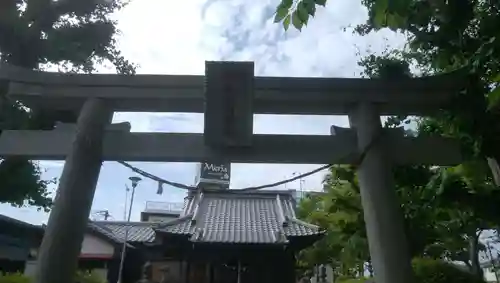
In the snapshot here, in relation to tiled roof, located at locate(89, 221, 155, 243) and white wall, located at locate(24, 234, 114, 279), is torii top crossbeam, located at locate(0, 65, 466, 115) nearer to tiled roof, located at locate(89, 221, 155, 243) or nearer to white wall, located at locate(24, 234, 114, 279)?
tiled roof, located at locate(89, 221, 155, 243)

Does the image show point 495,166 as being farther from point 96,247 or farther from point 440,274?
point 96,247

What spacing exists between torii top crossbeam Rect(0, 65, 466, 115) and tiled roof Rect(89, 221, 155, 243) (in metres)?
13.0

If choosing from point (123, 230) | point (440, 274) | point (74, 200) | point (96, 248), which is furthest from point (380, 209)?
point (123, 230)

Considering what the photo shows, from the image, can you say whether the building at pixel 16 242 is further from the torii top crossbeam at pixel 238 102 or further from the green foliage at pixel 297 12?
the green foliage at pixel 297 12

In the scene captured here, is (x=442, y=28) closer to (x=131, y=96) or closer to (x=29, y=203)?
(x=131, y=96)

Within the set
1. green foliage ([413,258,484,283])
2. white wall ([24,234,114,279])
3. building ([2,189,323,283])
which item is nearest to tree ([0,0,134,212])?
building ([2,189,323,283])

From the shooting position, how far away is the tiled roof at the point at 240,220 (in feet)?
42.9

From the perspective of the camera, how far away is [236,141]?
5.02 metres

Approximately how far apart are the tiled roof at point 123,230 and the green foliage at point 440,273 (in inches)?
453

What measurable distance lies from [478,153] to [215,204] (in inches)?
574

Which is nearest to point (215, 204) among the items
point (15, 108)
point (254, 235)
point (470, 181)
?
point (254, 235)

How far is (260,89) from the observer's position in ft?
17.0

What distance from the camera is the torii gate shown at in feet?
16.5

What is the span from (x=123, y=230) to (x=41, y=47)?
53.0 ft
